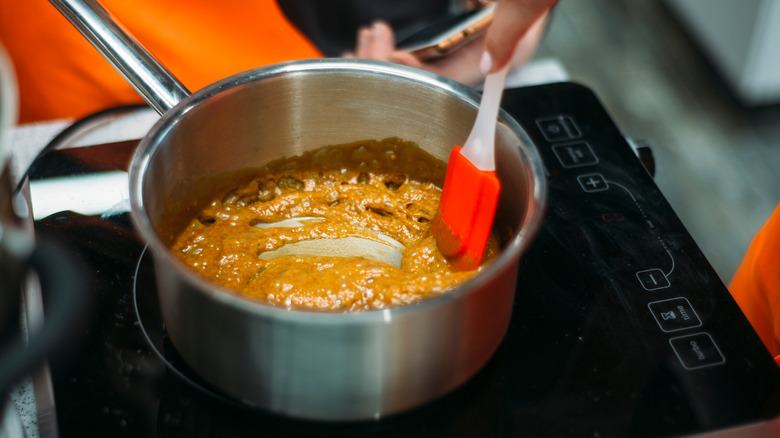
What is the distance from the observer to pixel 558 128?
79cm

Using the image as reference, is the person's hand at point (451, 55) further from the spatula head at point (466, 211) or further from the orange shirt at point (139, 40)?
the spatula head at point (466, 211)

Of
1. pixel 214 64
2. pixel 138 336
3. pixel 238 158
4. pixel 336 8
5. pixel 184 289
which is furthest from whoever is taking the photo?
pixel 336 8

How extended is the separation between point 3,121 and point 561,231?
503mm

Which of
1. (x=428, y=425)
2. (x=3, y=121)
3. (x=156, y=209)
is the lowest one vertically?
(x=428, y=425)

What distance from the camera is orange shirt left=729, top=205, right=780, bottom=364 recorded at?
742mm

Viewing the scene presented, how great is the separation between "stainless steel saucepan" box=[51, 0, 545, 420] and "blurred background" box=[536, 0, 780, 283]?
1123 mm

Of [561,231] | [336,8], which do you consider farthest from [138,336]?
[336,8]

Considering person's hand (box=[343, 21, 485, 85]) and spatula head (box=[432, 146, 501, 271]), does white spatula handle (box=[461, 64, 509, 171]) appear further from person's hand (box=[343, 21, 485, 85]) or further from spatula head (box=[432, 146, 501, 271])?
person's hand (box=[343, 21, 485, 85])

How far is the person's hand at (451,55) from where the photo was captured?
0.97 metres

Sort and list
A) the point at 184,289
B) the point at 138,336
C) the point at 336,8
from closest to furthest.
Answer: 1. the point at 184,289
2. the point at 138,336
3. the point at 336,8

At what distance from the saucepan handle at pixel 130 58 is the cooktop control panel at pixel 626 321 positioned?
35 centimetres

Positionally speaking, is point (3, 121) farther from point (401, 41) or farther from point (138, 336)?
point (401, 41)

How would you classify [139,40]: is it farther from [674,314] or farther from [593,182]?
[674,314]

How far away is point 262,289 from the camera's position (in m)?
0.58
